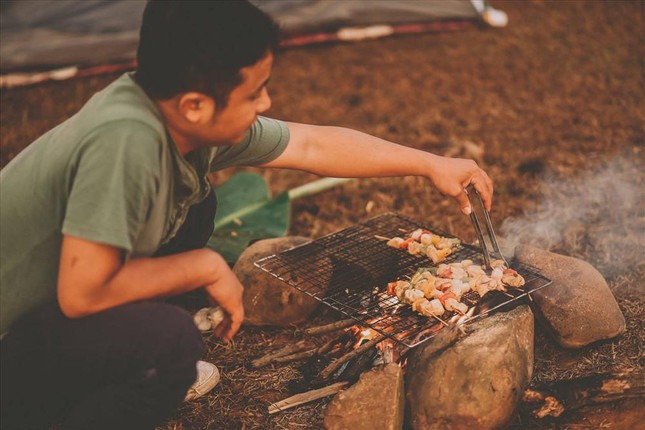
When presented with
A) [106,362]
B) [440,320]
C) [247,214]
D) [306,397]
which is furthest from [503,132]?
[106,362]

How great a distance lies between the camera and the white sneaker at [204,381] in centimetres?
312

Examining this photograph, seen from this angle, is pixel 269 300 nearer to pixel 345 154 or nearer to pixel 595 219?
pixel 345 154

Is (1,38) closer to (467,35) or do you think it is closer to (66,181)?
(66,181)

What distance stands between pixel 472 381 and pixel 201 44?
160 centimetres

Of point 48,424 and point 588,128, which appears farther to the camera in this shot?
point 588,128

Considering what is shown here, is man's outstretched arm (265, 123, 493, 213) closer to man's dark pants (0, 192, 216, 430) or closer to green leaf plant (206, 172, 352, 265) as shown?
man's dark pants (0, 192, 216, 430)

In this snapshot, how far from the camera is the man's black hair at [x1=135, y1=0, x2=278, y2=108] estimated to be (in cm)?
211

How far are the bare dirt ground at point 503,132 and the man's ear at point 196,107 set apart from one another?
4.57 feet

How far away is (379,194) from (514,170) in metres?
1.03

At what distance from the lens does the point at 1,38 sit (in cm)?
568

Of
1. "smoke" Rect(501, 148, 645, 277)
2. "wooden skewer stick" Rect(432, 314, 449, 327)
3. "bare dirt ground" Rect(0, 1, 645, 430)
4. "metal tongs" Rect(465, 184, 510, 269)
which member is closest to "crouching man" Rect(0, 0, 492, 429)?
"bare dirt ground" Rect(0, 1, 645, 430)

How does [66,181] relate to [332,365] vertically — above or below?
above

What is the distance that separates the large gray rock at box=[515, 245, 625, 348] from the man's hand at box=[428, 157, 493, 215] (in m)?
0.53

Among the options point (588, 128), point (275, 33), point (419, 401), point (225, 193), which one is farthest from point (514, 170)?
point (275, 33)
